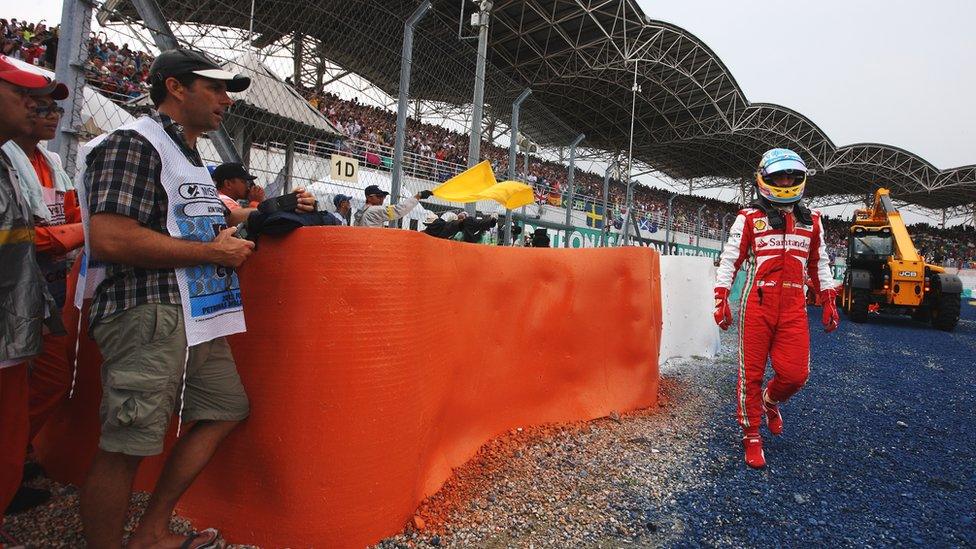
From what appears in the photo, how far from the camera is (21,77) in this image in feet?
5.18

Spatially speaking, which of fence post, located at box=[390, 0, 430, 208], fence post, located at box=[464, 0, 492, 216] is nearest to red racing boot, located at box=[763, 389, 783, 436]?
fence post, located at box=[464, 0, 492, 216]

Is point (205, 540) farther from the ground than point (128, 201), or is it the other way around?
point (128, 201)

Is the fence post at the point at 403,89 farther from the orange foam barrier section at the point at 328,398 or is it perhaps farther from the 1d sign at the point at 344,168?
the orange foam barrier section at the point at 328,398

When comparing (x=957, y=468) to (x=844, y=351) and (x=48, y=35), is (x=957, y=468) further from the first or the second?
(x=48, y=35)

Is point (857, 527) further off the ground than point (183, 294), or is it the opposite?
point (183, 294)

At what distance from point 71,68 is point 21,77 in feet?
2.78

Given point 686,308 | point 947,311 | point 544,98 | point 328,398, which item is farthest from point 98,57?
point 544,98

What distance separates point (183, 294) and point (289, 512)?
805mm

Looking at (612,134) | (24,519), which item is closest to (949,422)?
(24,519)

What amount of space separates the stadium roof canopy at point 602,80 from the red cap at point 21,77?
1.24m

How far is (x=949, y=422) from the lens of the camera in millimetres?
3812

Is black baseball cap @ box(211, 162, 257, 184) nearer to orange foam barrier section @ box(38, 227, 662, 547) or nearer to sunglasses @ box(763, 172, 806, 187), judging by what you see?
orange foam barrier section @ box(38, 227, 662, 547)

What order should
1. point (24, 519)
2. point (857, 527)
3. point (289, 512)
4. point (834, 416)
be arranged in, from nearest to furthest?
point (289, 512) < point (24, 519) < point (857, 527) < point (834, 416)

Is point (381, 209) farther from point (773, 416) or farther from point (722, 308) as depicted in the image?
point (773, 416)
